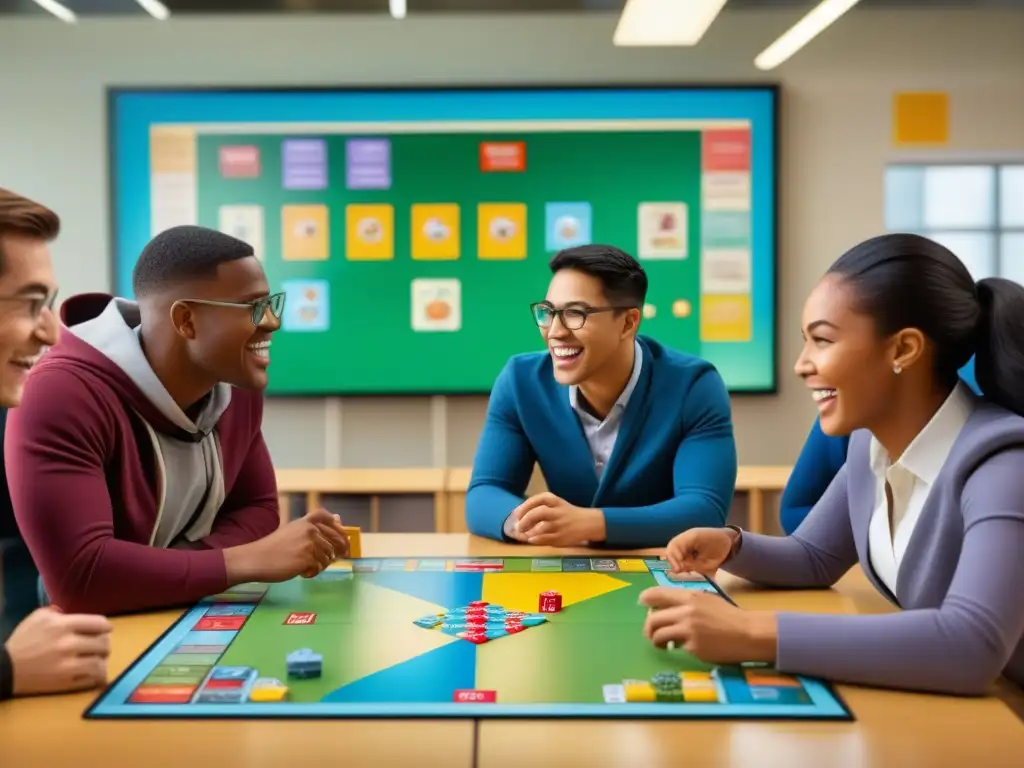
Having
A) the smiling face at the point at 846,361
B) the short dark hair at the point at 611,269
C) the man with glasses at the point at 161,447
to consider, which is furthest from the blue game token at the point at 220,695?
the short dark hair at the point at 611,269

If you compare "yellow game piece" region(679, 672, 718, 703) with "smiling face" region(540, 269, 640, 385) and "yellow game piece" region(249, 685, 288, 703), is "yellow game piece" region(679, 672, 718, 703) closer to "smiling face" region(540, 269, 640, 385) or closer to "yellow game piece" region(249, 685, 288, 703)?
"yellow game piece" region(249, 685, 288, 703)

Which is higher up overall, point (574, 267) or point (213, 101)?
point (213, 101)

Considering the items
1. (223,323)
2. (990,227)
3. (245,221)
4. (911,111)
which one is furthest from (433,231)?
(223,323)

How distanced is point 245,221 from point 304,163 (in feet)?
1.18

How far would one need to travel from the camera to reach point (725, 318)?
4.58 metres

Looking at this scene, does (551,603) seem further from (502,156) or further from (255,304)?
(502,156)

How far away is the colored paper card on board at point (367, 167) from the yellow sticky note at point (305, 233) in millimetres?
189

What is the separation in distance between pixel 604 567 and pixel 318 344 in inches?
114

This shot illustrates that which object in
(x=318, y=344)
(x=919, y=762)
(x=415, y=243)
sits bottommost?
(x=919, y=762)

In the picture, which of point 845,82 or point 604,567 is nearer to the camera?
point 604,567

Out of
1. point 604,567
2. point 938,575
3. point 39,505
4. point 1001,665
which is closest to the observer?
point 1001,665

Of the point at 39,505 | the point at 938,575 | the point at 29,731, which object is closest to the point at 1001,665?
the point at 938,575

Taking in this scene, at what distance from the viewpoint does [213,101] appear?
4527mm

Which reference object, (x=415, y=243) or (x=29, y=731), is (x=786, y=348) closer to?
(x=415, y=243)
